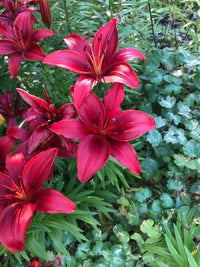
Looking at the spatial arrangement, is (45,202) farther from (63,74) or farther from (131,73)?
(63,74)

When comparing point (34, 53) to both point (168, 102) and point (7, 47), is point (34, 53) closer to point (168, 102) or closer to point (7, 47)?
point (7, 47)

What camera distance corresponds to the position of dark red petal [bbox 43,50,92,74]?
2.91 ft

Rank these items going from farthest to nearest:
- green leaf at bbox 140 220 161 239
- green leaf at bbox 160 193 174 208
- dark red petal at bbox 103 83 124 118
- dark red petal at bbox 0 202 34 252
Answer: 1. green leaf at bbox 160 193 174 208
2. green leaf at bbox 140 220 161 239
3. dark red petal at bbox 103 83 124 118
4. dark red petal at bbox 0 202 34 252

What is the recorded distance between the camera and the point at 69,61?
915 mm

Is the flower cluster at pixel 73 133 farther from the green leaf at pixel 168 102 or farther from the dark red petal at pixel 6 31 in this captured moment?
the green leaf at pixel 168 102

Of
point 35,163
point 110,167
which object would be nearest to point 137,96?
point 110,167

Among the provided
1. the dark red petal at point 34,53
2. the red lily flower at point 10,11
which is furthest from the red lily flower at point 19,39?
the red lily flower at point 10,11

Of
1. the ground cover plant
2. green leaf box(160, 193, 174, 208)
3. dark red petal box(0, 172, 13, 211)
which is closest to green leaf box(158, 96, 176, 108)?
the ground cover plant

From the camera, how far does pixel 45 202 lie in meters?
0.80

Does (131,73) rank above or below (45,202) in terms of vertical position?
above

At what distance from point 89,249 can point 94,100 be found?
72 cm

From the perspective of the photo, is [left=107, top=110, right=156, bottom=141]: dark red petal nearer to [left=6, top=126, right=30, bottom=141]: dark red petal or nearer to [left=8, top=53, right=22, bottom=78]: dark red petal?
[left=6, top=126, right=30, bottom=141]: dark red petal

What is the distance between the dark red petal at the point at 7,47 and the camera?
3.46 feet

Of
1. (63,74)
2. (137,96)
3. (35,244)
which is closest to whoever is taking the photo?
(35,244)
